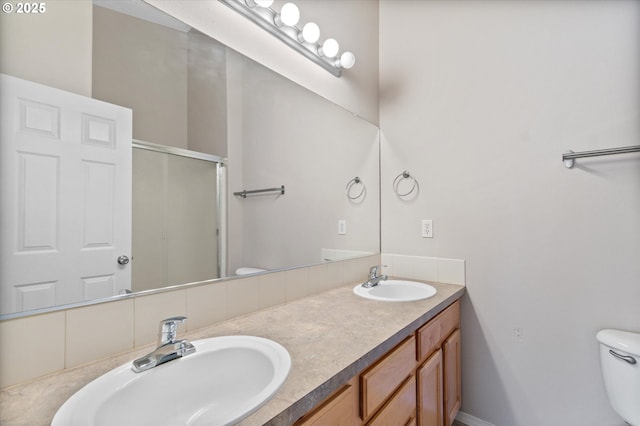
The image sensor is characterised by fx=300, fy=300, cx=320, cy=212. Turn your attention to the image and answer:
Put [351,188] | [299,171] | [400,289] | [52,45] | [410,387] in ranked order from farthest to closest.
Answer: [351,188]
[400,289]
[299,171]
[410,387]
[52,45]

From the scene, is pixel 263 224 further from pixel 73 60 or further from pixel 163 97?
pixel 73 60

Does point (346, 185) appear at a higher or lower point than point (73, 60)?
lower

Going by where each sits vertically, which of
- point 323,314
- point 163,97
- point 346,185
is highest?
point 163,97

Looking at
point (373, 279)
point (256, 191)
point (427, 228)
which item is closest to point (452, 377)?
point (373, 279)

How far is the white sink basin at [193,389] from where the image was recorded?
1.96 ft

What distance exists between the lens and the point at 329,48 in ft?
5.36

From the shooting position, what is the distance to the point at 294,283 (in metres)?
1.42

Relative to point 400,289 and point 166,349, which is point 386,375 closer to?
point 166,349

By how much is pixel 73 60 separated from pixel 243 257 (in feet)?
2.61

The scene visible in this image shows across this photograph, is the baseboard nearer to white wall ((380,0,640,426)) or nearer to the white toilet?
white wall ((380,0,640,426))

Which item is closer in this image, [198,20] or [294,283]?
[198,20]

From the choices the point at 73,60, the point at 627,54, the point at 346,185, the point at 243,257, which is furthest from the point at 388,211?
the point at 73,60

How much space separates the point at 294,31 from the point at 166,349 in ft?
4.71

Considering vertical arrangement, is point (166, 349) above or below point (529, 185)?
below
